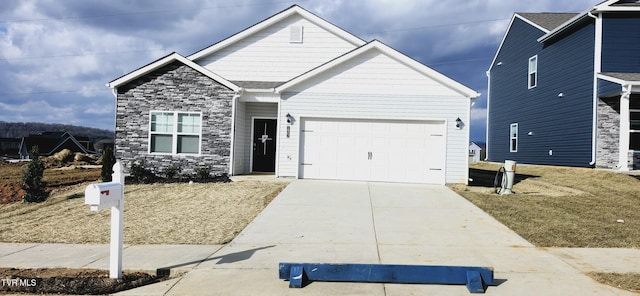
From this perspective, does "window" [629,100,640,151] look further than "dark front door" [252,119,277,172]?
No

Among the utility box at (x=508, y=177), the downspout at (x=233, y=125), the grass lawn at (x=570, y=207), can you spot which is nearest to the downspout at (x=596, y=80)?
the grass lawn at (x=570, y=207)

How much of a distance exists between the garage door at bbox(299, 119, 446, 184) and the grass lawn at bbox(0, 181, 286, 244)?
2128 mm

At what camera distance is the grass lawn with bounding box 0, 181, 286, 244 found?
775 centimetres

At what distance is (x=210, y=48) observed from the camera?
680 inches

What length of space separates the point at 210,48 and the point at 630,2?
16106 millimetres

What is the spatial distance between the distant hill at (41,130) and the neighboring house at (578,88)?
44.6m

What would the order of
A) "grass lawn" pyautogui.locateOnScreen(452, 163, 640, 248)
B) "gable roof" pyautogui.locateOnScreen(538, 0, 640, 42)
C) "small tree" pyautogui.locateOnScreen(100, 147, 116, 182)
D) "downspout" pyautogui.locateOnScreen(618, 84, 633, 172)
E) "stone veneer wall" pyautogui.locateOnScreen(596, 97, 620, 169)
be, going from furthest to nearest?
"stone veneer wall" pyautogui.locateOnScreen(596, 97, 620, 169)
"gable roof" pyautogui.locateOnScreen(538, 0, 640, 42)
"downspout" pyautogui.locateOnScreen(618, 84, 633, 172)
"small tree" pyautogui.locateOnScreen(100, 147, 116, 182)
"grass lawn" pyautogui.locateOnScreen(452, 163, 640, 248)

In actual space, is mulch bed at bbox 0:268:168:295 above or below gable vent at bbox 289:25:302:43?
below

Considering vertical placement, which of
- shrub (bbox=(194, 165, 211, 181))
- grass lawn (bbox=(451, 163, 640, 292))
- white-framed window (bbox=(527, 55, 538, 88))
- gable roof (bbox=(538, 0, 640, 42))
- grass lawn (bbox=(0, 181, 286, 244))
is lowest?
grass lawn (bbox=(0, 181, 286, 244))

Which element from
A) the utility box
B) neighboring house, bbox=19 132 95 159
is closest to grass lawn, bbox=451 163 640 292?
the utility box

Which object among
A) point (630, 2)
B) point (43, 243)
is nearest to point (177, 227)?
point (43, 243)

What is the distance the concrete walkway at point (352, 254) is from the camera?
505cm

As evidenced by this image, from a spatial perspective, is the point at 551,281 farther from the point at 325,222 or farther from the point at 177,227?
the point at 177,227

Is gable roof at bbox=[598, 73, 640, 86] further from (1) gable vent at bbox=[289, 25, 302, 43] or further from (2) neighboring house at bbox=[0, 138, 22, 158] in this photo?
(2) neighboring house at bbox=[0, 138, 22, 158]
